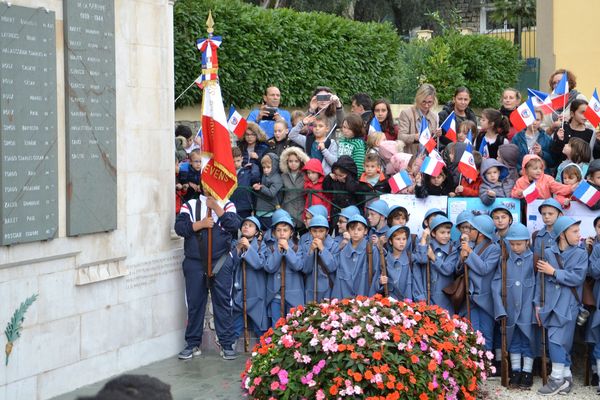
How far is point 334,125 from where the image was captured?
37.9ft

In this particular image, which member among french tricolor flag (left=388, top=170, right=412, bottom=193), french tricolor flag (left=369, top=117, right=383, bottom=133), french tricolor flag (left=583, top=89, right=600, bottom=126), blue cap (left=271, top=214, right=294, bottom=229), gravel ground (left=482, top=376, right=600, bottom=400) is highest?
french tricolor flag (left=583, top=89, right=600, bottom=126)

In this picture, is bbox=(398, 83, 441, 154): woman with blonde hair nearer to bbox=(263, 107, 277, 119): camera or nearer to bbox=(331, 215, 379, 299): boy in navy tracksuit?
bbox=(263, 107, 277, 119): camera

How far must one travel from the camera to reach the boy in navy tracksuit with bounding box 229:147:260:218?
35.9 ft

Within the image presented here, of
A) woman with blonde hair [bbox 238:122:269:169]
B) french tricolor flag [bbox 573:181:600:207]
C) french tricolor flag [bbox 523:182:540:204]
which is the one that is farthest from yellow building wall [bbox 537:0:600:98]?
french tricolor flag [bbox 573:181:600:207]

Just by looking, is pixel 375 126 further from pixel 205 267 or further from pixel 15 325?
pixel 15 325

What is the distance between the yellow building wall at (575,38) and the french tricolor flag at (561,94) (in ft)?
32.7

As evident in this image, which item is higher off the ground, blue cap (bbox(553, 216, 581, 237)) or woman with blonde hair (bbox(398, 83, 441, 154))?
woman with blonde hair (bbox(398, 83, 441, 154))

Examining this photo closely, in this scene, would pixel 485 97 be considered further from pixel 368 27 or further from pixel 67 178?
pixel 67 178

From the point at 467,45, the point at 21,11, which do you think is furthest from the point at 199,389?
the point at 467,45

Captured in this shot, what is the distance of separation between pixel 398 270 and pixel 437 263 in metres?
0.38

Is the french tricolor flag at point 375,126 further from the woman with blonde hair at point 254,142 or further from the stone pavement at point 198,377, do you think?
the stone pavement at point 198,377

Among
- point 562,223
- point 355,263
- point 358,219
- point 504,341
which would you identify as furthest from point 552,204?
point 355,263

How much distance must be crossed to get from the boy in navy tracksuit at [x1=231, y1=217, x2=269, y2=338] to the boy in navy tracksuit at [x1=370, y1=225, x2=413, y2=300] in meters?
1.23

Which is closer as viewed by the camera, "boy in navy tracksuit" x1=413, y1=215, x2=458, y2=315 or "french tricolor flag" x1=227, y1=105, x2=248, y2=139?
"boy in navy tracksuit" x1=413, y1=215, x2=458, y2=315
